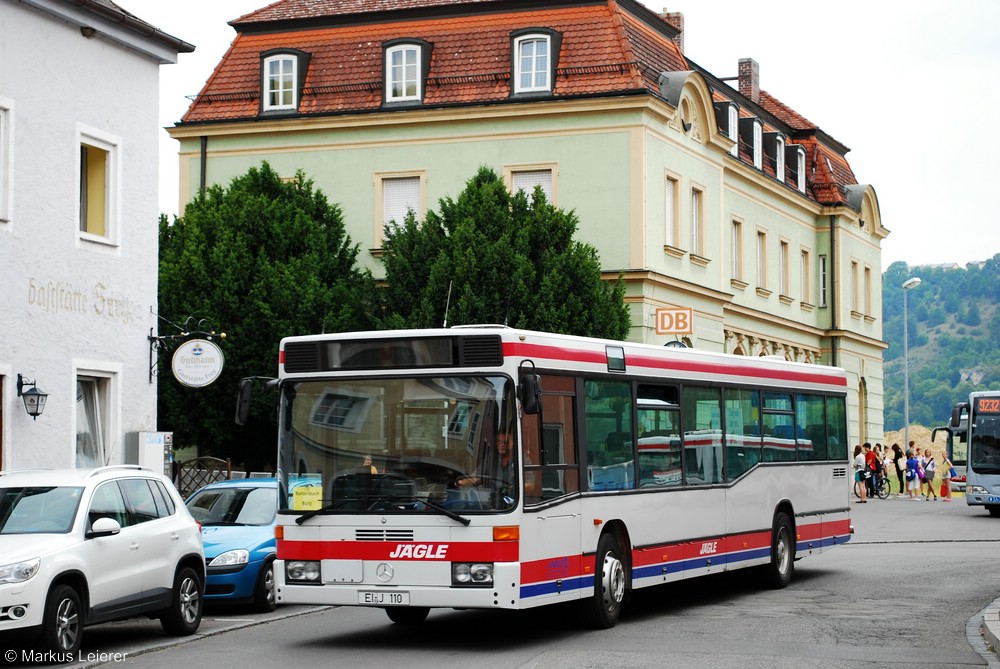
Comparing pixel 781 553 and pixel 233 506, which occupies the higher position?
pixel 233 506

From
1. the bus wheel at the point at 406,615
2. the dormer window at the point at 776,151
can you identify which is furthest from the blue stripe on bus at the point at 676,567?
the dormer window at the point at 776,151

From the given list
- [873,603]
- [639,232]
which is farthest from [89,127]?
[639,232]

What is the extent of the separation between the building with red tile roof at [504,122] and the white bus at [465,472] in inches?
910

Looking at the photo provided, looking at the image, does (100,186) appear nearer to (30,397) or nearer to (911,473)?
(30,397)

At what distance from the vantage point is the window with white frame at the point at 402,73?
41562 mm

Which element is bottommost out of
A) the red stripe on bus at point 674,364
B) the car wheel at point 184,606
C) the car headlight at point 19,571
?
the car wheel at point 184,606

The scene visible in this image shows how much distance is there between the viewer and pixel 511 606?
13867mm

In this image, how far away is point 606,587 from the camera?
1571cm

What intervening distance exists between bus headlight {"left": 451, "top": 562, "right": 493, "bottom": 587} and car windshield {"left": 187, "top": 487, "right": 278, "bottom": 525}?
5236 mm

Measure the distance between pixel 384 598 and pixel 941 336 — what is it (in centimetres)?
17034

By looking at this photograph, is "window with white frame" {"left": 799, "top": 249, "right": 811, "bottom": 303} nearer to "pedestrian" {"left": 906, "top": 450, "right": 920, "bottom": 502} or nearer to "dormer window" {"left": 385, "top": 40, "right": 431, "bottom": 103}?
"pedestrian" {"left": 906, "top": 450, "right": 920, "bottom": 502}

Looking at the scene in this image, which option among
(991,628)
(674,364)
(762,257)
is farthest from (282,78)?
(991,628)

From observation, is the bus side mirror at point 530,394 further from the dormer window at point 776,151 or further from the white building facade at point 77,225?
the dormer window at point 776,151

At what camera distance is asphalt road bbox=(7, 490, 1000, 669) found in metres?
13.4
